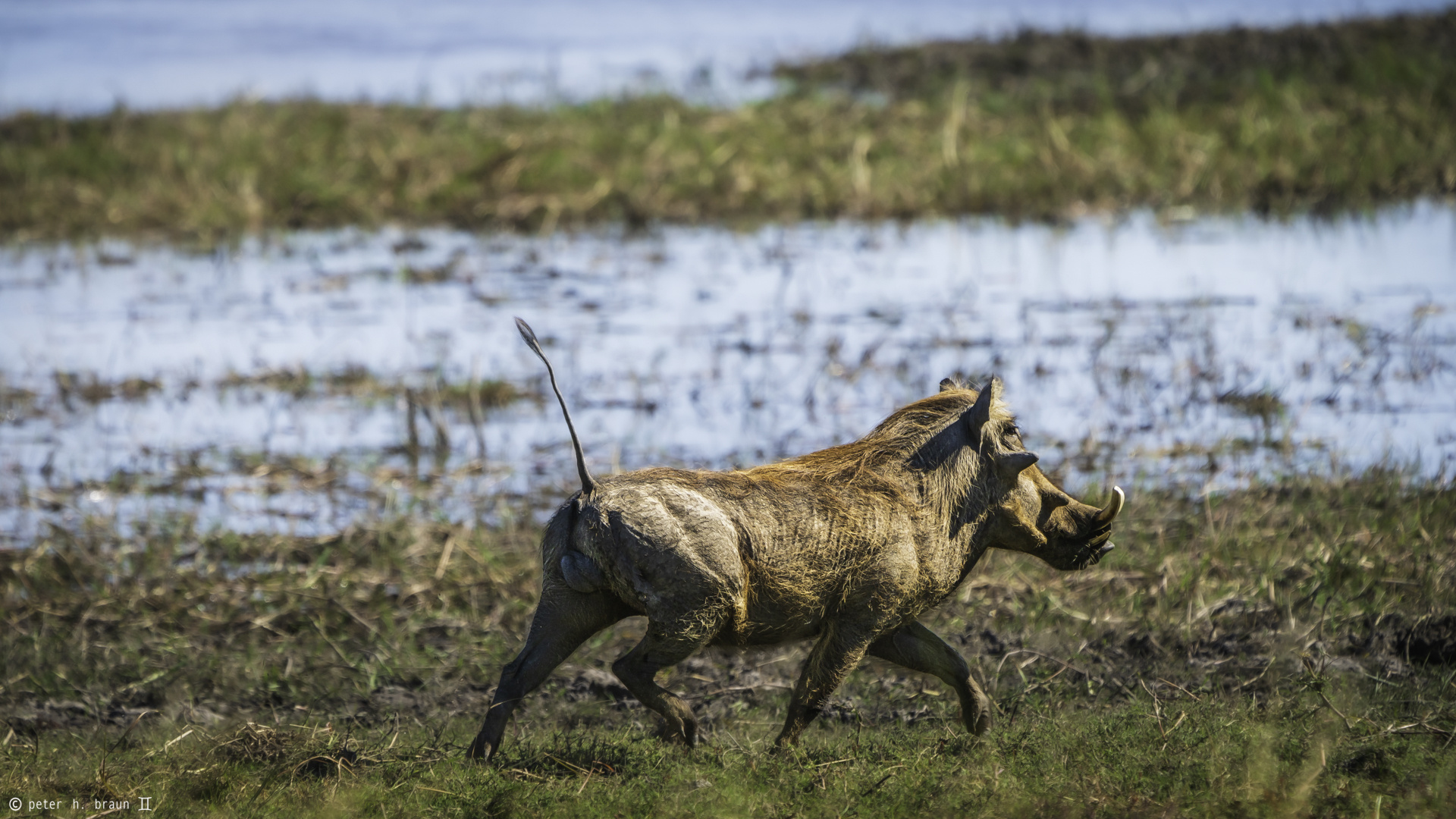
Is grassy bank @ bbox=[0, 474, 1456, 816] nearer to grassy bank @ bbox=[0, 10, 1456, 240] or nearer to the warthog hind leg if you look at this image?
the warthog hind leg

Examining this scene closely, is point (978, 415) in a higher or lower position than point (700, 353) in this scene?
higher

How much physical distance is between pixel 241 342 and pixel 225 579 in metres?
4.71

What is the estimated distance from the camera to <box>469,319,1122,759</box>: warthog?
4266 mm

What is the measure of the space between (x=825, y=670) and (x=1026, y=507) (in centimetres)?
95

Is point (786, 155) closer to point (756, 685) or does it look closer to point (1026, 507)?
point (756, 685)

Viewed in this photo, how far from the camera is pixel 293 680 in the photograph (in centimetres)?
564

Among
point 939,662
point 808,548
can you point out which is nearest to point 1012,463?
point 939,662

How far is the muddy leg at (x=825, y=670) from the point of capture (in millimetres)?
4555

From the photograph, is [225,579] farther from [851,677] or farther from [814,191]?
[814,191]

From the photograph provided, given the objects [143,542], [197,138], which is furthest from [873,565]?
[197,138]

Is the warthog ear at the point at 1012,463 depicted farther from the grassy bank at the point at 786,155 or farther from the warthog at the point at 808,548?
the grassy bank at the point at 786,155

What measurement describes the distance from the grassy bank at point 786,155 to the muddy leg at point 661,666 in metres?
10.7

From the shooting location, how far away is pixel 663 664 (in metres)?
4.34

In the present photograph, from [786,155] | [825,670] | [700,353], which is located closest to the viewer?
[825,670]
